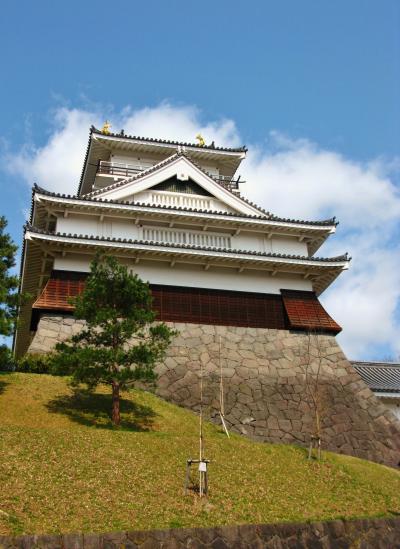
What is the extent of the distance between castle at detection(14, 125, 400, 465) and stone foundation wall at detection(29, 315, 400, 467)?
0.04m

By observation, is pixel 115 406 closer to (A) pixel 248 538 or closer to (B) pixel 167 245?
(A) pixel 248 538

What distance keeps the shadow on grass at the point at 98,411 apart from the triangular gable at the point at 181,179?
979 cm

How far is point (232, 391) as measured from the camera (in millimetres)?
17047

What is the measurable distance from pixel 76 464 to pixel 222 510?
109 inches

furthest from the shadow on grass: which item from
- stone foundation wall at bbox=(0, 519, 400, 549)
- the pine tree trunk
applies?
stone foundation wall at bbox=(0, 519, 400, 549)

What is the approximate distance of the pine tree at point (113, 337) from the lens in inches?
496

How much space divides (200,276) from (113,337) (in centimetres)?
672

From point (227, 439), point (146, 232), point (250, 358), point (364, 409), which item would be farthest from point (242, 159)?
point (227, 439)

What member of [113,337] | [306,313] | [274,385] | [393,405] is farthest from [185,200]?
[393,405]

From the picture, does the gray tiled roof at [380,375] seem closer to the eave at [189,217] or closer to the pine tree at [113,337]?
the eave at [189,217]

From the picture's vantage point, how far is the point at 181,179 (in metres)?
23.4

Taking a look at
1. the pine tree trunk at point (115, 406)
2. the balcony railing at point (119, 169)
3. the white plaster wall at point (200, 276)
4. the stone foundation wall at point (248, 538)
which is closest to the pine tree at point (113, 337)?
the pine tree trunk at point (115, 406)

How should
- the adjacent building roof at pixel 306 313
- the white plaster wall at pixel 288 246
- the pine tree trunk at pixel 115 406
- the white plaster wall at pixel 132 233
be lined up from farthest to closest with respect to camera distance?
1. the white plaster wall at pixel 288 246
2. the white plaster wall at pixel 132 233
3. the adjacent building roof at pixel 306 313
4. the pine tree trunk at pixel 115 406

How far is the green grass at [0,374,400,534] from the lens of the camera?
869cm
